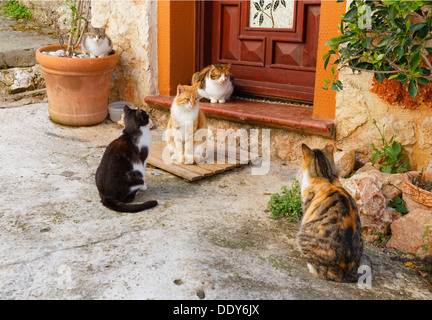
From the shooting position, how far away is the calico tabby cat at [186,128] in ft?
13.2

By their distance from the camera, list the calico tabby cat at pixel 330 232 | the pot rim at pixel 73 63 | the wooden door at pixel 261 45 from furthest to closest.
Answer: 1. the pot rim at pixel 73 63
2. the wooden door at pixel 261 45
3. the calico tabby cat at pixel 330 232

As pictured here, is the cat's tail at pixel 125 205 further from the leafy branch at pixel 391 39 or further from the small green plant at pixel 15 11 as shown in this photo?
the small green plant at pixel 15 11

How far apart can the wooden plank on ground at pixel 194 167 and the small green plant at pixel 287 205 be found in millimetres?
783

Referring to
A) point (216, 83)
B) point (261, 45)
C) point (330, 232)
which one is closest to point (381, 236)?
point (330, 232)

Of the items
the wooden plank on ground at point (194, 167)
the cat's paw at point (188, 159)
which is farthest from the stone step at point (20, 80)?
the cat's paw at point (188, 159)

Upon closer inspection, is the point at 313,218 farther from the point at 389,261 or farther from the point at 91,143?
the point at 91,143

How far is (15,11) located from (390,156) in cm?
680

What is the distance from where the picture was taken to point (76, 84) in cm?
518

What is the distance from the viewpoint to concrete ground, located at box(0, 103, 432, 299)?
7.71 ft

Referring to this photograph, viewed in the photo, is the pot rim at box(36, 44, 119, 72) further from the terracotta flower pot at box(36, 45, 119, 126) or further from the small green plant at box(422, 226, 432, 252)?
the small green plant at box(422, 226, 432, 252)

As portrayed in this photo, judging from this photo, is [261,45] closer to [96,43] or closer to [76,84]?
[96,43]

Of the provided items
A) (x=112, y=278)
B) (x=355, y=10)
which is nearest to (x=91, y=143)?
(x=112, y=278)

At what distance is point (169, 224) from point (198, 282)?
0.78 metres

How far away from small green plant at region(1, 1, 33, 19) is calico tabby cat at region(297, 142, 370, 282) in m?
6.80
